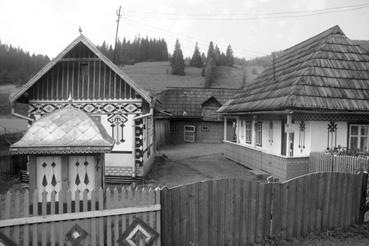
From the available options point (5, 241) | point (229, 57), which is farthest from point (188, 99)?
point (229, 57)

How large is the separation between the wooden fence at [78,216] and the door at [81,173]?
0.33 metres

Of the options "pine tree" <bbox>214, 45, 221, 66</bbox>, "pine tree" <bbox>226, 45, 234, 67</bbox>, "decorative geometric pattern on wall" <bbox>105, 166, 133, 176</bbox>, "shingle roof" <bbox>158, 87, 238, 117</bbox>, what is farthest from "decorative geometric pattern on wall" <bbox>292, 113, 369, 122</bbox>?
"pine tree" <bbox>226, 45, 234, 67</bbox>

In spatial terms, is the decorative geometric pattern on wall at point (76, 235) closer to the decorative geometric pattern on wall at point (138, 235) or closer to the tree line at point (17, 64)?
the decorative geometric pattern on wall at point (138, 235)

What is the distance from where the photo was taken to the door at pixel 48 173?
5078 millimetres

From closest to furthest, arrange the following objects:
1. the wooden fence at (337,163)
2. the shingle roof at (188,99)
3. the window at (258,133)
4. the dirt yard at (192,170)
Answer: the wooden fence at (337,163) < the dirt yard at (192,170) < the window at (258,133) < the shingle roof at (188,99)

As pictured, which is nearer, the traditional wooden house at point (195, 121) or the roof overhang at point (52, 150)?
the roof overhang at point (52, 150)

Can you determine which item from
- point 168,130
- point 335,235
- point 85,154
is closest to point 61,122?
point 85,154

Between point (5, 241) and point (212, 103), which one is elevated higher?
point (212, 103)

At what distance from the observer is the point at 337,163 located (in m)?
10.5

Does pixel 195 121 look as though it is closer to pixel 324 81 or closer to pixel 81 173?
pixel 324 81

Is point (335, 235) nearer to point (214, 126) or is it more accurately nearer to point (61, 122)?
point (61, 122)

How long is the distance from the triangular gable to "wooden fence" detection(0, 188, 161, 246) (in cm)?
739

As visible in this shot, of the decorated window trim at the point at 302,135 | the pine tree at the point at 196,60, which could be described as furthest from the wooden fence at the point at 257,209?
the pine tree at the point at 196,60

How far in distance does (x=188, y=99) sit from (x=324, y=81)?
1952 centimetres
